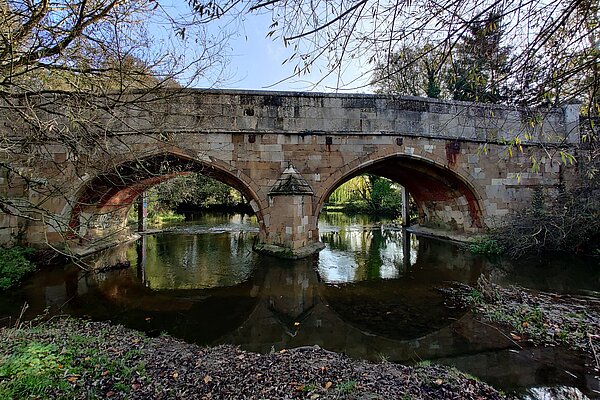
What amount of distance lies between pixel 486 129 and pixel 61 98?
8.87 m

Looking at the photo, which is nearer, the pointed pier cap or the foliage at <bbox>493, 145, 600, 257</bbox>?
the foliage at <bbox>493, 145, 600, 257</bbox>

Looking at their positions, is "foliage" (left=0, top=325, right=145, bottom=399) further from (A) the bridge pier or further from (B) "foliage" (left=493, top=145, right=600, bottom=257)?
(B) "foliage" (left=493, top=145, right=600, bottom=257)

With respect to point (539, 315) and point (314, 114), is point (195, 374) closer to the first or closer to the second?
point (539, 315)

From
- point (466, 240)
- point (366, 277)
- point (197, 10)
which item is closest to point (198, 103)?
point (366, 277)

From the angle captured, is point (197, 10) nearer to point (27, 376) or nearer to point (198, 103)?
point (27, 376)

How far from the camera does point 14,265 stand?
19.9 ft

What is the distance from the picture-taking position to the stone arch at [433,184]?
8156 millimetres

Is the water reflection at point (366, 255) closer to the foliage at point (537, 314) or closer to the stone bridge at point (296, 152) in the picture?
the stone bridge at point (296, 152)

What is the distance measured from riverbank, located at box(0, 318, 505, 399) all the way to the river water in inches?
17.6

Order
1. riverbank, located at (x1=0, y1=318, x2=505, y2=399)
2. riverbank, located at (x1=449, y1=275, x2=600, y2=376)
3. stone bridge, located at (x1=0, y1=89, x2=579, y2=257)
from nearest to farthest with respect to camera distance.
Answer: riverbank, located at (x1=0, y1=318, x2=505, y2=399) → riverbank, located at (x1=449, y1=275, x2=600, y2=376) → stone bridge, located at (x1=0, y1=89, x2=579, y2=257)

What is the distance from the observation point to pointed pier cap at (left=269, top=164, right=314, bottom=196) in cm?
743

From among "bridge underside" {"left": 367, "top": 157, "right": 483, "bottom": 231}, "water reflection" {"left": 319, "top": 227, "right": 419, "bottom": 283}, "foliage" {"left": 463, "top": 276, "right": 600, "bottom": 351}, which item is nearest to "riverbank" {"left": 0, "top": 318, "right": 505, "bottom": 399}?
"foliage" {"left": 463, "top": 276, "right": 600, "bottom": 351}

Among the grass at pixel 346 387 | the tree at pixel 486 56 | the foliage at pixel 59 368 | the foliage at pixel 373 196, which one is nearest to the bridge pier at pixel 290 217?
the foliage at pixel 59 368

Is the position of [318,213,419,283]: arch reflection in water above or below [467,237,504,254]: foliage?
below
